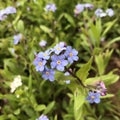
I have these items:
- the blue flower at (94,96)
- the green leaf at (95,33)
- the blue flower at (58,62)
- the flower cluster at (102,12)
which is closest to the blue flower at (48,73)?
the blue flower at (58,62)

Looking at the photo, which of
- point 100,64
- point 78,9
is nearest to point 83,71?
point 100,64

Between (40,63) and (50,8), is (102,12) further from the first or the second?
(40,63)

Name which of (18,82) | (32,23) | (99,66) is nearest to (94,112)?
(99,66)

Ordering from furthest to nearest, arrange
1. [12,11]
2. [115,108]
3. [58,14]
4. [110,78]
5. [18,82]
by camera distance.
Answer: [58,14], [12,11], [115,108], [18,82], [110,78]

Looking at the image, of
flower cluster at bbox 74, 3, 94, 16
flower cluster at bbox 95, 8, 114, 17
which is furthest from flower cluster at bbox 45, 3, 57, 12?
flower cluster at bbox 95, 8, 114, 17

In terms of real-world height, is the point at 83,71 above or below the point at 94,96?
above

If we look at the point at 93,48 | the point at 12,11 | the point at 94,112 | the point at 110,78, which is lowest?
the point at 94,112

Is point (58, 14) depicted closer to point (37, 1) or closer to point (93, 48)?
point (37, 1)

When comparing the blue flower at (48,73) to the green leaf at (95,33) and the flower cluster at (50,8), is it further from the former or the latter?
the flower cluster at (50,8)
